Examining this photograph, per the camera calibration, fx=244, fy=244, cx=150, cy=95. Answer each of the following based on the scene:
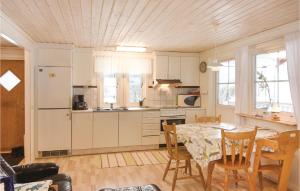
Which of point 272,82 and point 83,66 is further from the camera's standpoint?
point 83,66

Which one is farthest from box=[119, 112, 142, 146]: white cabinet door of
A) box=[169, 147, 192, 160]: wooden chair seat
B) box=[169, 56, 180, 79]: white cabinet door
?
box=[169, 147, 192, 160]: wooden chair seat

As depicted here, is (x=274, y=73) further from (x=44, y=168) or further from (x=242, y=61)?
(x=44, y=168)

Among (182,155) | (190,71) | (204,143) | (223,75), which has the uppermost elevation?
(190,71)

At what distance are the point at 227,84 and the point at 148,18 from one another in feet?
8.52

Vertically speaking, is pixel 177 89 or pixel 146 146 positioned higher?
pixel 177 89

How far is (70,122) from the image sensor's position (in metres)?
4.83

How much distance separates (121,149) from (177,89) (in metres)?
2.00

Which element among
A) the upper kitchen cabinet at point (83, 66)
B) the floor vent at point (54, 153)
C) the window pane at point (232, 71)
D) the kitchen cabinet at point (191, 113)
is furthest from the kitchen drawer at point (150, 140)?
the window pane at point (232, 71)

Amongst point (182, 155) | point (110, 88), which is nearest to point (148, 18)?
point (182, 155)

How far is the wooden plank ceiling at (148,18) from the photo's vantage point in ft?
8.43

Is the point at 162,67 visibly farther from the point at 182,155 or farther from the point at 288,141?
the point at 288,141

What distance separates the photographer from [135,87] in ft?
19.2

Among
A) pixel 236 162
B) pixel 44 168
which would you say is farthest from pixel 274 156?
pixel 44 168

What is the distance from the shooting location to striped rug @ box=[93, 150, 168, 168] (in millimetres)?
4340
